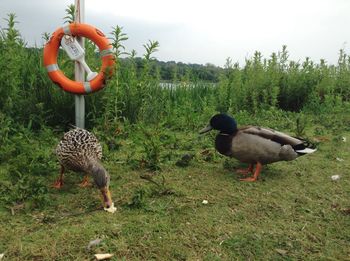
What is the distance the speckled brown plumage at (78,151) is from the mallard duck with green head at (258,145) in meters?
1.28

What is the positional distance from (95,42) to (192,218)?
102 inches

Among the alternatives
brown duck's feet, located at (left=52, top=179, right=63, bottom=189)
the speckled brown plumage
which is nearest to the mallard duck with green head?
the speckled brown plumage

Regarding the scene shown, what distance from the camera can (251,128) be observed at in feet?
12.6

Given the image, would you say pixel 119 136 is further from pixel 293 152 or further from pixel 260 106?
pixel 260 106

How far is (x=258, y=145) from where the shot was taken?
371 cm

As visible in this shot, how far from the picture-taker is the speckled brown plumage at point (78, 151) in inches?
129

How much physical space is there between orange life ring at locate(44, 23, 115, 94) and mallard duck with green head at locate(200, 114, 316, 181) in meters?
1.56

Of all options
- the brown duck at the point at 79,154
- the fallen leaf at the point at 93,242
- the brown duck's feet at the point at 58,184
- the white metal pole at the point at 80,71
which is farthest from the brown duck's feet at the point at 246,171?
the white metal pole at the point at 80,71

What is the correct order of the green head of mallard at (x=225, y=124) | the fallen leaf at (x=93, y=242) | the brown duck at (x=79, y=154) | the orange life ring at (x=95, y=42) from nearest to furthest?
the fallen leaf at (x=93, y=242), the brown duck at (x=79, y=154), the green head of mallard at (x=225, y=124), the orange life ring at (x=95, y=42)

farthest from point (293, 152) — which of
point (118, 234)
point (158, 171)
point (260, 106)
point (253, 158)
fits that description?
point (260, 106)

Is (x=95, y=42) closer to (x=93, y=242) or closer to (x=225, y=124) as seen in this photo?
(x=225, y=124)

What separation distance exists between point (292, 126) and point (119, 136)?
292 cm

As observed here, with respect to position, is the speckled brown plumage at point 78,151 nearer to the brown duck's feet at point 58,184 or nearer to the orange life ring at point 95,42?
the brown duck's feet at point 58,184

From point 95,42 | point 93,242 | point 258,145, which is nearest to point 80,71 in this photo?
point 95,42
